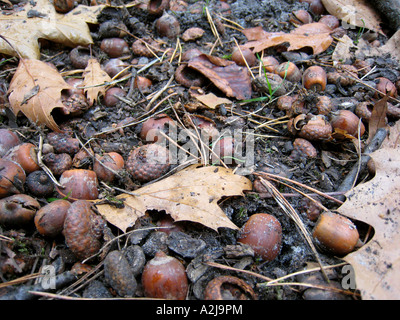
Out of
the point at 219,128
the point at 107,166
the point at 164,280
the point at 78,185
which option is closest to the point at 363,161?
the point at 219,128

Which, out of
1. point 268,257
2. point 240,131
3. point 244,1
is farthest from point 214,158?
point 244,1

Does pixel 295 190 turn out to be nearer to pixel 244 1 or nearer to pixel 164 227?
pixel 164 227

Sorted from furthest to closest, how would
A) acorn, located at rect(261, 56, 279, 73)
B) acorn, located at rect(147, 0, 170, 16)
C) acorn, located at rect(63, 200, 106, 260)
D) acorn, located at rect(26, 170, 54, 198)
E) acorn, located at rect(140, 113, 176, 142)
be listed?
acorn, located at rect(147, 0, 170, 16) → acorn, located at rect(261, 56, 279, 73) → acorn, located at rect(140, 113, 176, 142) → acorn, located at rect(26, 170, 54, 198) → acorn, located at rect(63, 200, 106, 260)

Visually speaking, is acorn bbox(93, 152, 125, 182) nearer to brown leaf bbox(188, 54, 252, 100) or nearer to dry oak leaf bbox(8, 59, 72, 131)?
dry oak leaf bbox(8, 59, 72, 131)

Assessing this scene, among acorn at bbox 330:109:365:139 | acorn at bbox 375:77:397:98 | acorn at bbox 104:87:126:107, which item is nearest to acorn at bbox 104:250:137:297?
acorn at bbox 104:87:126:107

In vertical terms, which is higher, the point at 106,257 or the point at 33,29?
the point at 33,29

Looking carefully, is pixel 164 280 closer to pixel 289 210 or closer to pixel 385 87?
pixel 289 210
